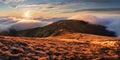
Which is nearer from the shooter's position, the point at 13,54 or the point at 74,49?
the point at 13,54

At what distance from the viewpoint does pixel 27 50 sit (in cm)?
2664

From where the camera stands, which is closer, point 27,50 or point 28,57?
point 28,57

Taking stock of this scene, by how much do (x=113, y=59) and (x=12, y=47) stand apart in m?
10.4

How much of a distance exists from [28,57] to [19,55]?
0.89m

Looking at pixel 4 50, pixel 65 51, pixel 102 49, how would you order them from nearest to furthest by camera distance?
pixel 4 50 → pixel 65 51 → pixel 102 49

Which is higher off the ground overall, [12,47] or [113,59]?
[12,47]

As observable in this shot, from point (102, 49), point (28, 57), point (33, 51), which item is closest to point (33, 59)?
point (28, 57)

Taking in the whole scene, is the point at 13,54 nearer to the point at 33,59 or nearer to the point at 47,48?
the point at 33,59

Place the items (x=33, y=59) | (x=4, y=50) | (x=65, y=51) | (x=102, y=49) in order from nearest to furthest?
(x=33, y=59), (x=4, y=50), (x=65, y=51), (x=102, y=49)

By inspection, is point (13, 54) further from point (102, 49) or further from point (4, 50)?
point (102, 49)

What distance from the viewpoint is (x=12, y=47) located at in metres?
Answer: 26.9

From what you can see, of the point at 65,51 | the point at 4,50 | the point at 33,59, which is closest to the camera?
the point at 33,59

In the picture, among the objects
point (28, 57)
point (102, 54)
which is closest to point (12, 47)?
point (28, 57)

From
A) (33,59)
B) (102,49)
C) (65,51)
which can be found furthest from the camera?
(102,49)
